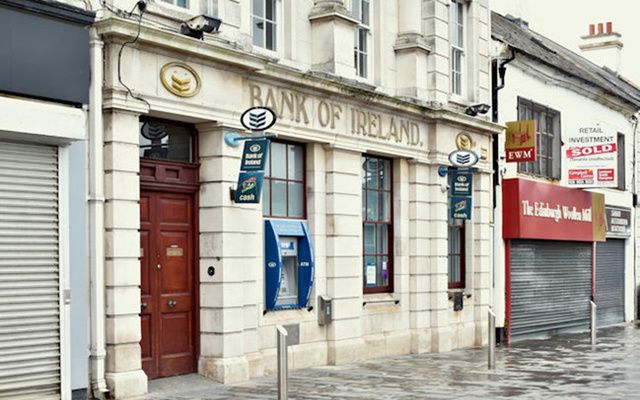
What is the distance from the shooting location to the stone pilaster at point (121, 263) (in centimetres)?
1116

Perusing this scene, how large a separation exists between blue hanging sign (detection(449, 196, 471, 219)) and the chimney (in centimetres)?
1639

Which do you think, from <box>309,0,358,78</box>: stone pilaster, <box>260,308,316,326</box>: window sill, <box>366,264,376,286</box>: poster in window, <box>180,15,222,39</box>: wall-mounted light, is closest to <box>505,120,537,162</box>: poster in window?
<box>366,264,376,286</box>: poster in window

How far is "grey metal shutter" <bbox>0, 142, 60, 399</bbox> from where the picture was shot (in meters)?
10.0

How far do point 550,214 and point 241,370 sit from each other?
11.7m

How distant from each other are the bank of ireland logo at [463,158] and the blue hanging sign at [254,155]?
632 centimetres

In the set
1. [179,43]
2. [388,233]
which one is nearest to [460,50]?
[388,233]

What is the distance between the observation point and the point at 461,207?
18.6 m

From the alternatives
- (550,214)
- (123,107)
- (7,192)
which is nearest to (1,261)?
(7,192)

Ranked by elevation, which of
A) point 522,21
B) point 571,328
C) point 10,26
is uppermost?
point 522,21

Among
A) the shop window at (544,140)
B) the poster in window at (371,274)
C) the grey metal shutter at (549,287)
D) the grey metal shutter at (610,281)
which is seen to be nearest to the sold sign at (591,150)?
the shop window at (544,140)

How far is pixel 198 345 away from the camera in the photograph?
12984 mm

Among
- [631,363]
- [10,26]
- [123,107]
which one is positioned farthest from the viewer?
[631,363]

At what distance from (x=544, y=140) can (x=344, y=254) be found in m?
9.41

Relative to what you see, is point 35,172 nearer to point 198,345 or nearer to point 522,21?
point 198,345
